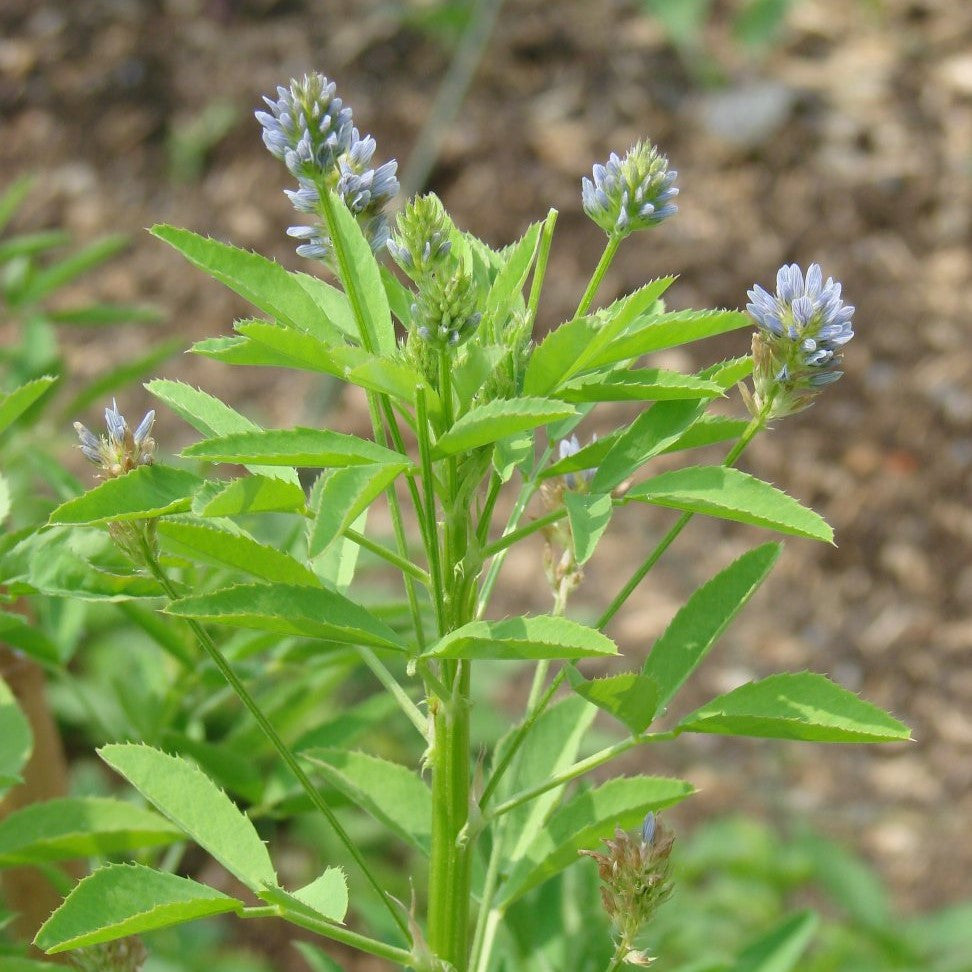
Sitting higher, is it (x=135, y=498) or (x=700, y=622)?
(x=700, y=622)

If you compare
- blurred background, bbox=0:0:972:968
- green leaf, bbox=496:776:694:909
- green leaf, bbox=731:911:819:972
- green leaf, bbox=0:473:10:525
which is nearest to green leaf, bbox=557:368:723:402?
green leaf, bbox=496:776:694:909

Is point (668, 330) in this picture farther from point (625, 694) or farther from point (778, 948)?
point (778, 948)

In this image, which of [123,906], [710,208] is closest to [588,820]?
[123,906]

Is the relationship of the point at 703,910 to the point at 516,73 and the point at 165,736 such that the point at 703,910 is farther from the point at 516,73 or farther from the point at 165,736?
the point at 516,73

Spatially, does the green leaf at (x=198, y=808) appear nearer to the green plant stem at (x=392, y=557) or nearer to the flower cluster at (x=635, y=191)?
the green plant stem at (x=392, y=557)

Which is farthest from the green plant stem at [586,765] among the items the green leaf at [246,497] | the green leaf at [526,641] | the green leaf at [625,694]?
the green leaf at [246,497]

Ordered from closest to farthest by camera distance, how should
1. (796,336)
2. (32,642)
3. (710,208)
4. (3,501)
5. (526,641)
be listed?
(526,641) < (796,336) < (3,501) < (32,642) < (710,208)

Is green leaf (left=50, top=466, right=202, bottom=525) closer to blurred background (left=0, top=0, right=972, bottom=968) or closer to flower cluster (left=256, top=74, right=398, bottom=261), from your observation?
flower cluster (left=256, top=74, right=398, bottom=261)
